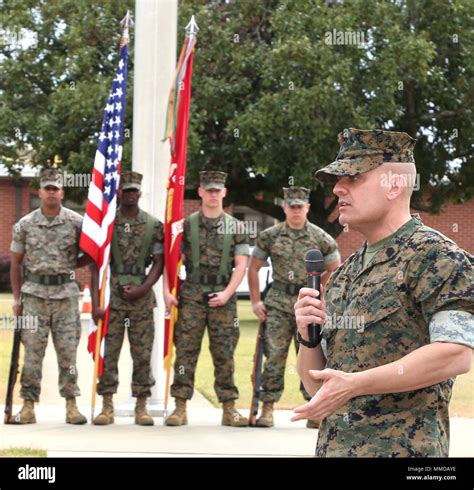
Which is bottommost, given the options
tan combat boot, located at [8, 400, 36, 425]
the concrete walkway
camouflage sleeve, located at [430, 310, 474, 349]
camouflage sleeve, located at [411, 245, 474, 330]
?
the concrete walkway

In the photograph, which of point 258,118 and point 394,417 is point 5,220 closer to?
point 258,118

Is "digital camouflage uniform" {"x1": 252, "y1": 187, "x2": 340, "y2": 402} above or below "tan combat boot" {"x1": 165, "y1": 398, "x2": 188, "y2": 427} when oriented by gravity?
above

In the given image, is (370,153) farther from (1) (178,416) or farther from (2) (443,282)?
(1) (178,416)

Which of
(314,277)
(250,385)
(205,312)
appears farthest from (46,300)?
(314,277)

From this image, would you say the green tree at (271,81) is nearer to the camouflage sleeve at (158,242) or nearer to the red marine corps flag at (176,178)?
the red marine corps flag at (176,178)

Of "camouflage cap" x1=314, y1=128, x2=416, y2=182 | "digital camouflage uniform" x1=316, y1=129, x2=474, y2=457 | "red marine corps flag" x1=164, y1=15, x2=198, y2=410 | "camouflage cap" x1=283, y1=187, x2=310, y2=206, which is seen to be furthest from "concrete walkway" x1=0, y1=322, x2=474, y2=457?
"camouflage cap" x1=314, y1=128, x2=416, y2=182

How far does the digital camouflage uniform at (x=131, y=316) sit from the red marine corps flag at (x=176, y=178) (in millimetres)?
159

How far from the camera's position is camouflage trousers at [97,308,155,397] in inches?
376

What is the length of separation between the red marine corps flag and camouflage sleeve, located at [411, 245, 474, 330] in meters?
6.20

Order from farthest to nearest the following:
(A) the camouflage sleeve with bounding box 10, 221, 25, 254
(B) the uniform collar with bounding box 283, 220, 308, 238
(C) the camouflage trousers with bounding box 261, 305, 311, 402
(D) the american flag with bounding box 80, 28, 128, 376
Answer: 1. (B) the uniform collar with bounding box 283, 220, 308, 238
2. (C) the camouflage trousers with bounding box 261, 305, 311, 402
3. (A) the camouflage sleeve with bounding box 10, 221, 25, 254
4. (D) the american flag with bounding box 80, 28, 128, 376

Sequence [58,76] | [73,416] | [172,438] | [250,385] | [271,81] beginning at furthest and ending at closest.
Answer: [58,76] → [271,81] → [250,385] → [73,416] → [172,438]

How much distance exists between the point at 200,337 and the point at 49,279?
1.41 meters

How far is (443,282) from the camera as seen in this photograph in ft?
10.6

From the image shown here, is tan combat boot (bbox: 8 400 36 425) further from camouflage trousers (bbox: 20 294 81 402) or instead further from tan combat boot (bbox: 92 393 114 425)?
tan combat boot (bbox: 92 393 114 425)
